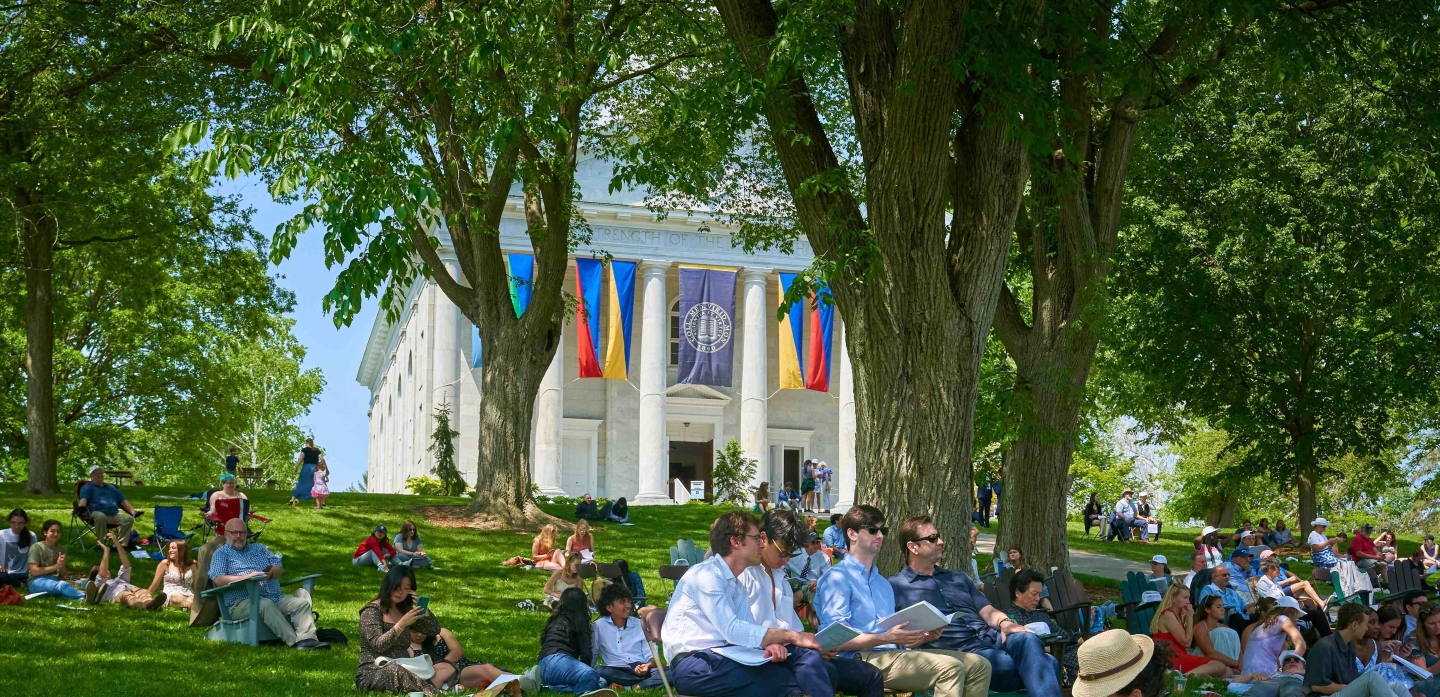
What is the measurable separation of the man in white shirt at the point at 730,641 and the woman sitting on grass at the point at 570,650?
265 cm

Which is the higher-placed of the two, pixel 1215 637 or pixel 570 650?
pixel 570 650

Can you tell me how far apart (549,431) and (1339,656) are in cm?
3557

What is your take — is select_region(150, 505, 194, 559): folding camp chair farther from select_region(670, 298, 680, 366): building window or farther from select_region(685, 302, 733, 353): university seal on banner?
select_region(670, 298, 680, 366): building window

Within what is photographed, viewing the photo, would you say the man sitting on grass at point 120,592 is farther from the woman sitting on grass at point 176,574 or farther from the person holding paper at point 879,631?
the person holding paper at point 879,631

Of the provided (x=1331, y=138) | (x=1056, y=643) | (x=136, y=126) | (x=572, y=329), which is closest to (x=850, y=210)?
(x=1056, y=643)

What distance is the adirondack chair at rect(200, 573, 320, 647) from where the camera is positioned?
1109 cm

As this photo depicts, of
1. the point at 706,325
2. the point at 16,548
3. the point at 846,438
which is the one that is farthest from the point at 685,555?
the point at 846,438

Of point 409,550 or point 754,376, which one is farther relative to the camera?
point 754,376

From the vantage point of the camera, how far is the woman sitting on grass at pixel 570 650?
9492 millimetres

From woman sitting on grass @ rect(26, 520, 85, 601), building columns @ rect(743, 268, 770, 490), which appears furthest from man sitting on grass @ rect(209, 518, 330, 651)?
building columns @ rect(743, 268, 770, 490)

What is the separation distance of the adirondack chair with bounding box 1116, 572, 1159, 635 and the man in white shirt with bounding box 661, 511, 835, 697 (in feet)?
19.5

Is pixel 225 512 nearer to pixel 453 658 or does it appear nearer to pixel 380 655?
pixel 453 658

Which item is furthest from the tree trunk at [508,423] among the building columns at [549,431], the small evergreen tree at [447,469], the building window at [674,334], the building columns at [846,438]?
the building window at [674,334]

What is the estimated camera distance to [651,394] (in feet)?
149
